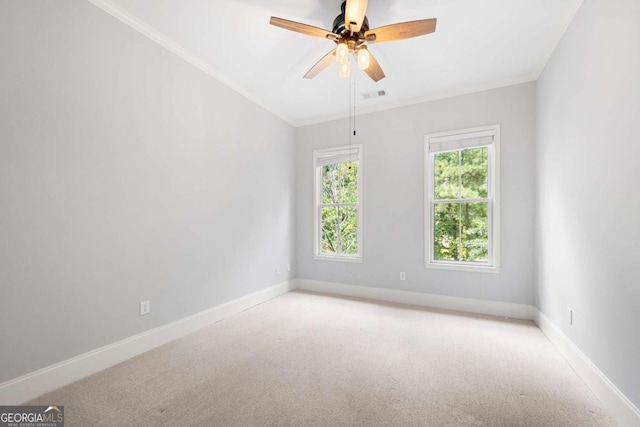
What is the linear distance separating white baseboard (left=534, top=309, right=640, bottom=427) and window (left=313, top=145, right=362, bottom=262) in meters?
2.37

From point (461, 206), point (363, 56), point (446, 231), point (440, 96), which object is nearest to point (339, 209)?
point (446, 231)

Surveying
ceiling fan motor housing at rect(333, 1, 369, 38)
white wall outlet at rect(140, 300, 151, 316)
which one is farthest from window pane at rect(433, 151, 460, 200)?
white wall outlet at rect(140, 300, 151, 316)

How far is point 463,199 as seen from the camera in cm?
364

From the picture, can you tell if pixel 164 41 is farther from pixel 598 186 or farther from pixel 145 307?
pixel 598 186

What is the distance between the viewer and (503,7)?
220 cm

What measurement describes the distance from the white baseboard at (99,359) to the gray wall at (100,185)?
6 cm

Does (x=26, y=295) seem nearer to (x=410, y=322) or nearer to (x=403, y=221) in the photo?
(x=410, y=322)

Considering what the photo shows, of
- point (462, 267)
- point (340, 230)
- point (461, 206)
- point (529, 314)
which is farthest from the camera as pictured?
point (340, 230)

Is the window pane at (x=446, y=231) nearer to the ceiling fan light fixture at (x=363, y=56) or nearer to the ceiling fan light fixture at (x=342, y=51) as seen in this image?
the ceiling fan light fixture at (x=363, y=56)

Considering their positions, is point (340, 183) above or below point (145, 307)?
above

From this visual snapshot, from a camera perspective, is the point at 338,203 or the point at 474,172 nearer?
the point at 474,172

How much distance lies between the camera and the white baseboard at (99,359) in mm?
1728

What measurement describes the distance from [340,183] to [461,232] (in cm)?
194

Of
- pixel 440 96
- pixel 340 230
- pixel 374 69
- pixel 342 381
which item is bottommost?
pixel 342 381
